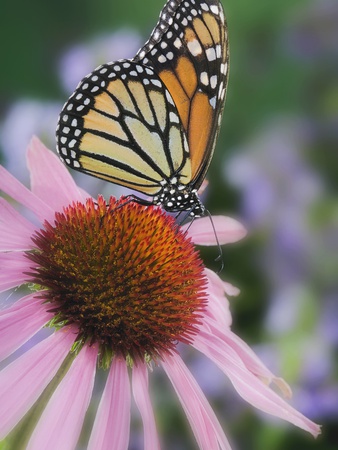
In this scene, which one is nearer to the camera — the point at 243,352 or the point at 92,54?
the point at 243,352

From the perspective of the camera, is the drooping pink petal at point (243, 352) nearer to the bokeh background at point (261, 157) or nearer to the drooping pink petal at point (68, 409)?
the drooping pink petal at point (68, 409)

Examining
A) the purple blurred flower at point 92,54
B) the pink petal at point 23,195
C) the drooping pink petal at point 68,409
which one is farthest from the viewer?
the purple blurred flower at point 92,54

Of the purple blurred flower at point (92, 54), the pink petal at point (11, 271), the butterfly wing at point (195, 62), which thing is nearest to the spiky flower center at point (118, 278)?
the pink petal at point (11, 271)

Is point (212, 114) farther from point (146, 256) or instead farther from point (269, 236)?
point (269, 236)

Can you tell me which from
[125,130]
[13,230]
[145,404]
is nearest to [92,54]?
[125,130]

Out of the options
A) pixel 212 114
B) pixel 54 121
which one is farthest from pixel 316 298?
pixel 212 114

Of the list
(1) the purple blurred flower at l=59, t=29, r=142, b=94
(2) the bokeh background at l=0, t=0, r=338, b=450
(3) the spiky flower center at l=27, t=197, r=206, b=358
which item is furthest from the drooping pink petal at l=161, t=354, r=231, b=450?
(1) the purple blurred flower at l=59, t=29, r=142, b=94

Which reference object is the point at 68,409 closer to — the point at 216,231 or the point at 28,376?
the point at 28,376
